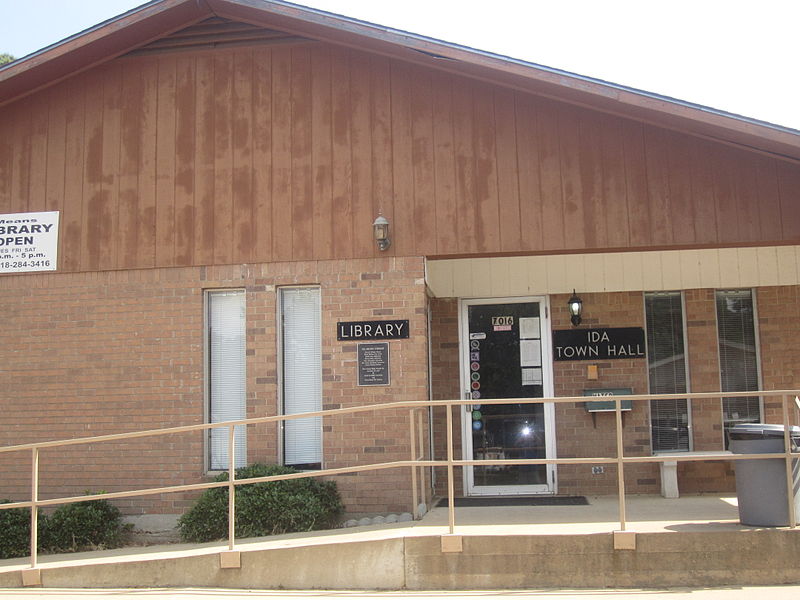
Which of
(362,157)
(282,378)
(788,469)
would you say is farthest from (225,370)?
(788,469)

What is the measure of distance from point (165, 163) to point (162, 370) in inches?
86.8

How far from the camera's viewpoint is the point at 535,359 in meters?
10.1

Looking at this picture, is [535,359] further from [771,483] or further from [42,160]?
[42,160]

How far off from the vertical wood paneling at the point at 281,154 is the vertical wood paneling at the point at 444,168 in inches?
60.7

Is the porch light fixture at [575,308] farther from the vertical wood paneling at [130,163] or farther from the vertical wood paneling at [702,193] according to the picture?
the vertical wood paneling at [130,163]

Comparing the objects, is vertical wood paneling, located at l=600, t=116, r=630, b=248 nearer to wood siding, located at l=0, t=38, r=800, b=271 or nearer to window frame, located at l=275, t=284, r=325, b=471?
wood siding, located at l=0, t=38, r=800, b=271

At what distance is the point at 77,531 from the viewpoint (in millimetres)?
8297

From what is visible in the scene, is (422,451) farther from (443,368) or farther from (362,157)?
(362,157)

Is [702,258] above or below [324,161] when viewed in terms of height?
below

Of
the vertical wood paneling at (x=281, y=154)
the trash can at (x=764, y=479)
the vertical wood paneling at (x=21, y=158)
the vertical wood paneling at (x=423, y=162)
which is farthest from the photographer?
the vertical wood paneling at (x=21, y=158)

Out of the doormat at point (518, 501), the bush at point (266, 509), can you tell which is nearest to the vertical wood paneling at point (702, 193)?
the doormat at point (518, 501)

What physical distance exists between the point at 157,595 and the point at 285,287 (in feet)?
11.3

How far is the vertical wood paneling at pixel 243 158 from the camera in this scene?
8906 mm

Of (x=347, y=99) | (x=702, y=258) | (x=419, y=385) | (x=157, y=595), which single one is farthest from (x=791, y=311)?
(x=157, y=595)
